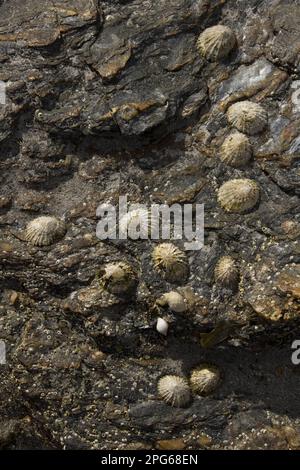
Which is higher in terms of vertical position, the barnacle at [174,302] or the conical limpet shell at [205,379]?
the barnacle at [174,302]

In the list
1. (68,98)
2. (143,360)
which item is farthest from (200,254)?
(68,98)

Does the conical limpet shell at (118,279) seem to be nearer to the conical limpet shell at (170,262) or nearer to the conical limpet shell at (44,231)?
the conical limpet shell at (170,262)

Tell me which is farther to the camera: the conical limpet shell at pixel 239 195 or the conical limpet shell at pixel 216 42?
the conical limpet shell at pixel 216 42

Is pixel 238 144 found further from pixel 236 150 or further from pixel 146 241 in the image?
pixel 146 241

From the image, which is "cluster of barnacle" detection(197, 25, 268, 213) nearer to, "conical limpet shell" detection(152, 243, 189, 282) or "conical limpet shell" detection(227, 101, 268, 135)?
"conical limpet shell" detection(227, 101, 268, 135)

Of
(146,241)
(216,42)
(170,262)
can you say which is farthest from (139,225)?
(216,42)

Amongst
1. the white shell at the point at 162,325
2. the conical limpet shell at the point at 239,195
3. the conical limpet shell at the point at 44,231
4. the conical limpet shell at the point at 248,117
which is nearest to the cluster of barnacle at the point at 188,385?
the white shell at the point at 162,325

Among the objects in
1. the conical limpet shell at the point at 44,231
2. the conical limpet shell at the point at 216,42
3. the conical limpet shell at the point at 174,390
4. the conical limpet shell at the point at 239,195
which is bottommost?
the conical limpet shell at the point at 174,390
